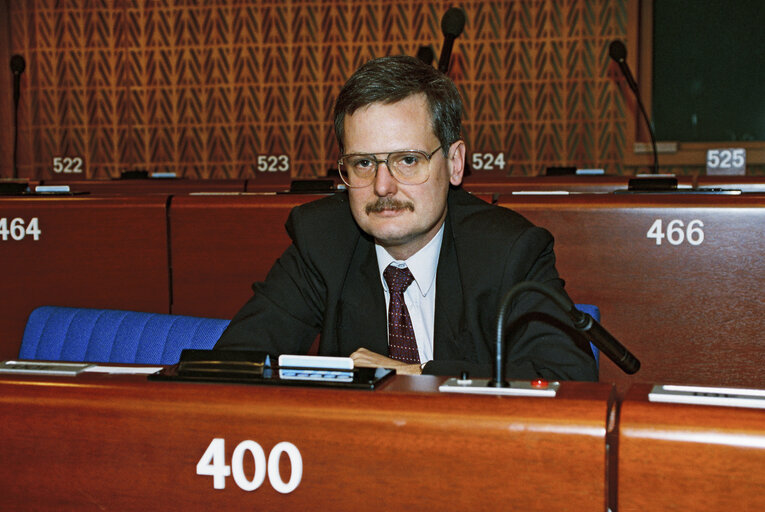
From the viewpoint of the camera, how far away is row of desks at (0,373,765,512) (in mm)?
736

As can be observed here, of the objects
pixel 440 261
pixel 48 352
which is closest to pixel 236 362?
pixel 440 261

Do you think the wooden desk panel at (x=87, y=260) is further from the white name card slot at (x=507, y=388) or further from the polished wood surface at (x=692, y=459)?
the polished wood surface at (x=692, y=459)

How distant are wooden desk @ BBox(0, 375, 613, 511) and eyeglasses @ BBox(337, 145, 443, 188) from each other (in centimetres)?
86

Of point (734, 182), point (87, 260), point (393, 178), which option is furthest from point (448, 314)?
point (734, 182)

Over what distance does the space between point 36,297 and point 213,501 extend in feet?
6.78

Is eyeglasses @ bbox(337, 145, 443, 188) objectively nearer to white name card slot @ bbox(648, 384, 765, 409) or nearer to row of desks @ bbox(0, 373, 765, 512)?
row of desks @ bbox(0, 373, 765, 512)

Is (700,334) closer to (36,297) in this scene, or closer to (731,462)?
(731,462)

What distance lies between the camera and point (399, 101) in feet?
5.74

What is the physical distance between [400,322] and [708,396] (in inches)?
43.9

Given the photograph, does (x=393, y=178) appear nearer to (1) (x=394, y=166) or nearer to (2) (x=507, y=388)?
(1) (x=394, y=166)

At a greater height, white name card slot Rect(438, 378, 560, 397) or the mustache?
the mustache

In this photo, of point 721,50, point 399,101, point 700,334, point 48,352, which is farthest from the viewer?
point 721,50

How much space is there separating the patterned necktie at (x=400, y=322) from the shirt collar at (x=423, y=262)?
13 millimetres

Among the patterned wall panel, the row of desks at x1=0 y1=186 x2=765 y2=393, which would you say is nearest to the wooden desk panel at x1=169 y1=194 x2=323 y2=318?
the row of desks at x1=0 y1=186 x2=765 y2=393
